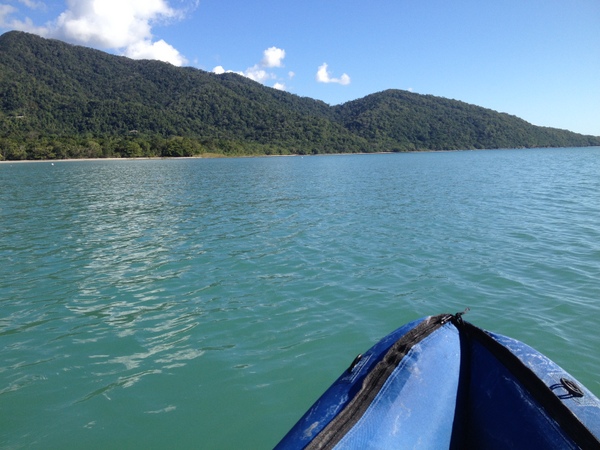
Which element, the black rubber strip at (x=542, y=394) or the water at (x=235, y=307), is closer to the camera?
the black rubber strip at (x=542, y=394)

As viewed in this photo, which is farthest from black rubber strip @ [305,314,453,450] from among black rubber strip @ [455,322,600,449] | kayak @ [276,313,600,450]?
black rubber strip @ [455,322,600,449]

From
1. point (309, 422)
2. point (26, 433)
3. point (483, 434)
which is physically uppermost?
point (309, 422)

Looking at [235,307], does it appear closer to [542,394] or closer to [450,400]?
[450,400]

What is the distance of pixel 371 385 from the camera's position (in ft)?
9.10

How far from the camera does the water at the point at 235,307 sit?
528 centimetres

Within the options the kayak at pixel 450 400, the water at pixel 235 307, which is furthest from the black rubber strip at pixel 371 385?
the water at pixel 235 307

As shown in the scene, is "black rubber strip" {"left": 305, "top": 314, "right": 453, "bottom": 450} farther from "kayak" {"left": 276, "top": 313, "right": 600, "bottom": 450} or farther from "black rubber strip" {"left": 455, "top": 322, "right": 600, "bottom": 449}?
"black rubber strip" {"left": 455, "top": 322, "right": 600, "bottom": 449}

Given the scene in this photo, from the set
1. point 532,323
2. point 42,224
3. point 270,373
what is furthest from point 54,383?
point 42,224

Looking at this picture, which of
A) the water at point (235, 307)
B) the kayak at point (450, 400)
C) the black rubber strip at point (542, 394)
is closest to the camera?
the black rubber strip at point (542, 394)

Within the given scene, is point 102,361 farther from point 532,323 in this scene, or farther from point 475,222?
point 475,222

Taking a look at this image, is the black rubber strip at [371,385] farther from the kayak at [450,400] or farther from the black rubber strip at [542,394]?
the black rubber strip at [542,394]

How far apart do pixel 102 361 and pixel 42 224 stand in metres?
14.2

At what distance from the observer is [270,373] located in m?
6.05

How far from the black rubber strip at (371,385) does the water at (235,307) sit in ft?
8.18
